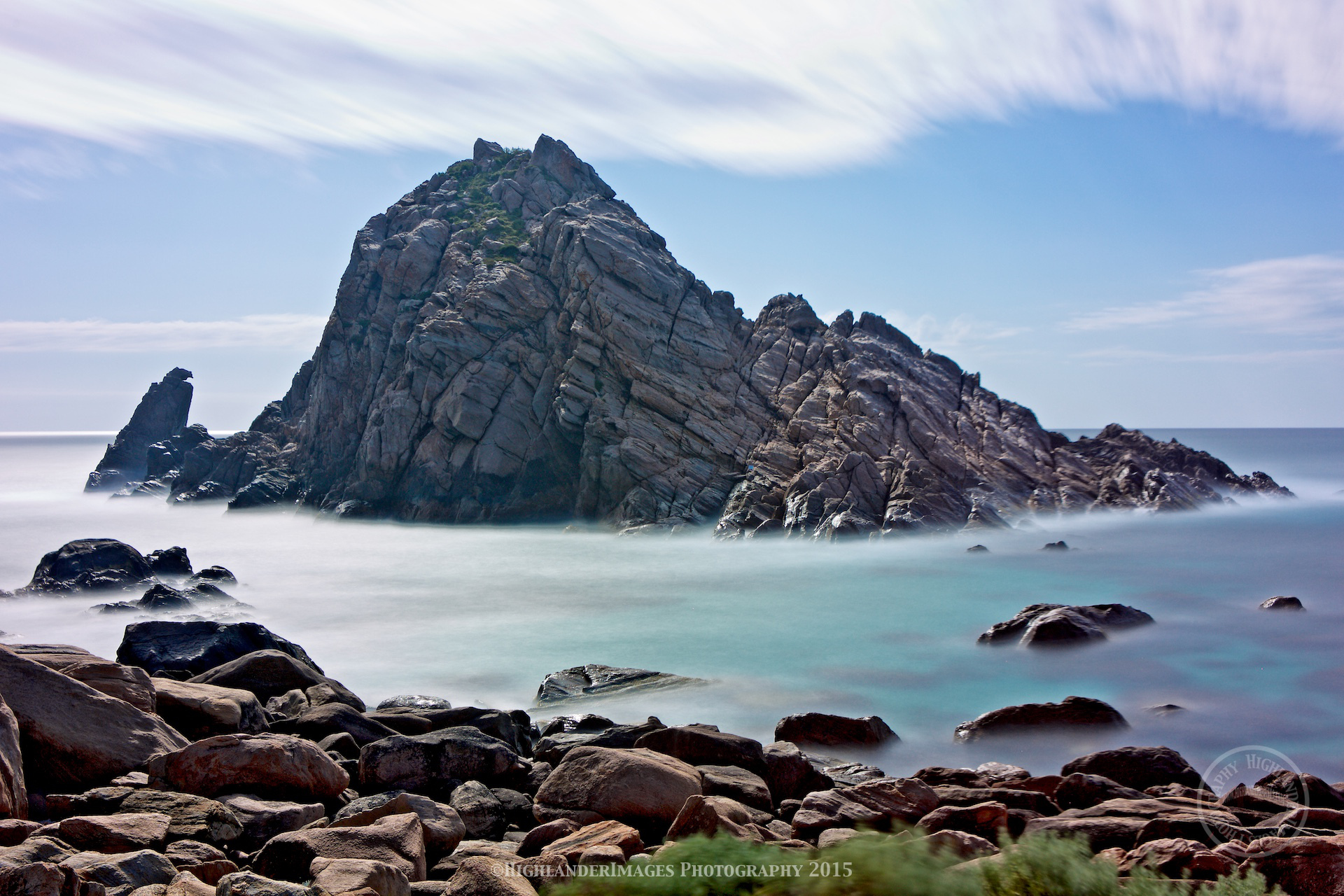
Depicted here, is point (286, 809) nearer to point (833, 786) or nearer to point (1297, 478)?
point (833, 786)

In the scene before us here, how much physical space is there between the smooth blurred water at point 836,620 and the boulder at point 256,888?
12122mm

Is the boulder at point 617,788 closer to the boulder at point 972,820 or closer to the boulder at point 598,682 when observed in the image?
the boulder at point 972,820

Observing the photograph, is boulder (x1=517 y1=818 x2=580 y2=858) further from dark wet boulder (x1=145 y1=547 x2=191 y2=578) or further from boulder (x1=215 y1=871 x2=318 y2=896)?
dark wet boulder (x1=145 y1=547 x2=191 y2=578)

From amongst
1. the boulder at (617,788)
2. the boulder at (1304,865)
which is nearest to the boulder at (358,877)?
the boulder at (617,788)

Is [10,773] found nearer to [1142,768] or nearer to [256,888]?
[256,888]

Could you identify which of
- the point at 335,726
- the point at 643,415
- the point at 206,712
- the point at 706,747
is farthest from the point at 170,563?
the point at 706,747

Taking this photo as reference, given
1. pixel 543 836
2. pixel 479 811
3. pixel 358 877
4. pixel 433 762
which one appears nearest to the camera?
pixel 358 877

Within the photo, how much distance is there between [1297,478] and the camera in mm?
97938

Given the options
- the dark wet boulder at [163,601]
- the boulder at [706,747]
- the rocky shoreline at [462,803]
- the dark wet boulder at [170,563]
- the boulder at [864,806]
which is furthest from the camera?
the dark wet boulder at [170,563]

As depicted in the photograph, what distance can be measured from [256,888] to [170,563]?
3450cm

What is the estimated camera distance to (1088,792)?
11.5 meters

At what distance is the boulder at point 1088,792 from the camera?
1141 centimetres

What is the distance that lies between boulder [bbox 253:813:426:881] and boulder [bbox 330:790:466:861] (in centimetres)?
62

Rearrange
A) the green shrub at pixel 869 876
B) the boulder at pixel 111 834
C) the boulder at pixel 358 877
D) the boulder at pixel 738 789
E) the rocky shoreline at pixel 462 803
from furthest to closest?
the boulder at pixel 738 789, the boulder at pixel 111 834, the rocky shoreline at pixel 462 803, the boulder at pixel 358 877, the green shrub at pixel 869 876
